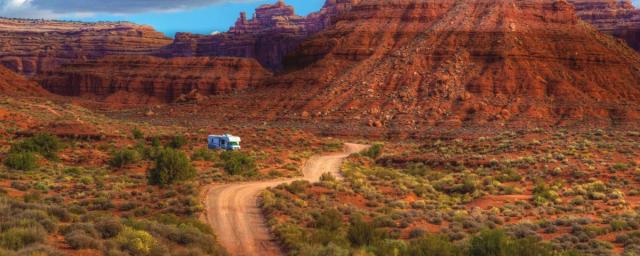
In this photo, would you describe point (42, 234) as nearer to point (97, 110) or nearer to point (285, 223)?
point (285, 223)

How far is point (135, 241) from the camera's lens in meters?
17.0

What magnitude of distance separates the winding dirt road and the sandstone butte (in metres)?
51.0

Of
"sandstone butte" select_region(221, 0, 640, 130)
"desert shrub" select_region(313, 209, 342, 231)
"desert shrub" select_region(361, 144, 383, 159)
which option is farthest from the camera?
"sandstone butte" select_region(221, 0, 640, 130)

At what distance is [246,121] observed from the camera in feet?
298

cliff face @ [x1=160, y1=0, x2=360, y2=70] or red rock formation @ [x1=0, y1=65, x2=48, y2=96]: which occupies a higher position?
cliff face @ [x1=160, y1=0, x2=360, y2=70]

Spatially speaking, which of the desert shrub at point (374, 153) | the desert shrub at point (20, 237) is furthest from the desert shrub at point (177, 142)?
the desert shrub at point (20, 237)

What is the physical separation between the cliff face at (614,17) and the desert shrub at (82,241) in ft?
439

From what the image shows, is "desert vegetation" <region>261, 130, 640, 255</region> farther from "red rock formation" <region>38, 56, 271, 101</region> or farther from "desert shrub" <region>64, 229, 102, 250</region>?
"red rock formation" <region>38, 56, 271, 101</region>

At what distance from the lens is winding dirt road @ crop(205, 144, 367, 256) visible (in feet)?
70.5

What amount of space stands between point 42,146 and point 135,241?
30.0 meters

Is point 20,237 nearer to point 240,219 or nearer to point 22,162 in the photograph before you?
point 240,219

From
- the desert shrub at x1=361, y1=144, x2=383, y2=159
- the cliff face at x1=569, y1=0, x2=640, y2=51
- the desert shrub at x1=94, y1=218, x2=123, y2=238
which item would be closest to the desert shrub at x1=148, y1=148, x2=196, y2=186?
the desert shrub at x1=94, y1=218, x2=123, y2=238

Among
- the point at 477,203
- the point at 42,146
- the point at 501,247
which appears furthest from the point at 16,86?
the point at 501,247

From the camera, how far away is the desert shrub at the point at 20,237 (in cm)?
1523
